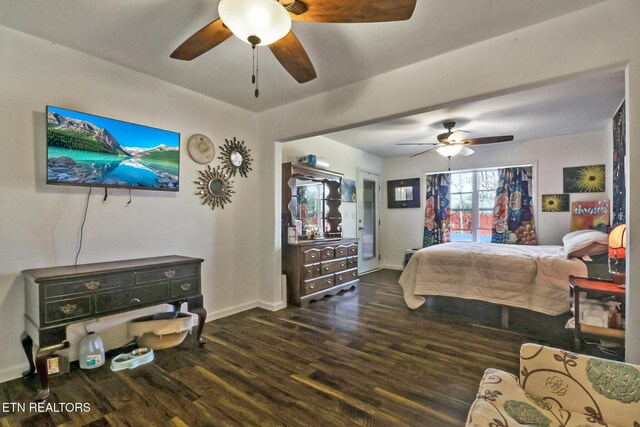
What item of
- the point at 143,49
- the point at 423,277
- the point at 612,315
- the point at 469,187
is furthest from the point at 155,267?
the point at 469,187

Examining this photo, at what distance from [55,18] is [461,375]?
3788 millimetres

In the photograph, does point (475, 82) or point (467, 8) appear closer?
point (467, 8)

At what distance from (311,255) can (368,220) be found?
2497 mm

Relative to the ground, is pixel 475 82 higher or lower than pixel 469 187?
higher

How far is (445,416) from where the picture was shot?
1.73 metres

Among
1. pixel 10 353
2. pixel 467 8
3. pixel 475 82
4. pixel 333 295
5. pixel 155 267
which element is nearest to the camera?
pixel 467 8

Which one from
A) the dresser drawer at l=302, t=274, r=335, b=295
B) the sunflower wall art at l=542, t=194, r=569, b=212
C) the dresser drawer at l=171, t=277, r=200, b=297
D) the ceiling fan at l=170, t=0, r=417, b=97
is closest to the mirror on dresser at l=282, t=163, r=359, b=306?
the dresser drawer at l=302, t=274, r=335, b=295

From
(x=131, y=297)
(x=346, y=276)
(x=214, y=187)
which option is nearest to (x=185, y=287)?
(x=131, y=297)

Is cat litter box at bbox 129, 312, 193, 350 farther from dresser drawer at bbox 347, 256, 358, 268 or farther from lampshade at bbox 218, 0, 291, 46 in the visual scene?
dresser drawer at bbox 347, 256, 358, 268

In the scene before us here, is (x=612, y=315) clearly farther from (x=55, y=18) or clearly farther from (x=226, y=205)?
(x=55, y=18)

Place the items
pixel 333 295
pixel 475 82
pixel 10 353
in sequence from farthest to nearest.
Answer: pixel 333 295
pixel 475 82
pixel 10 353

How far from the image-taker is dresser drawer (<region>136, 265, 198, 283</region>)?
2338 mm

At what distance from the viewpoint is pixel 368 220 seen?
6.13 m

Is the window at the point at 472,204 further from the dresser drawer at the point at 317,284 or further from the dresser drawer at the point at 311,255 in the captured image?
the dresser drawer at the point at 311,255
